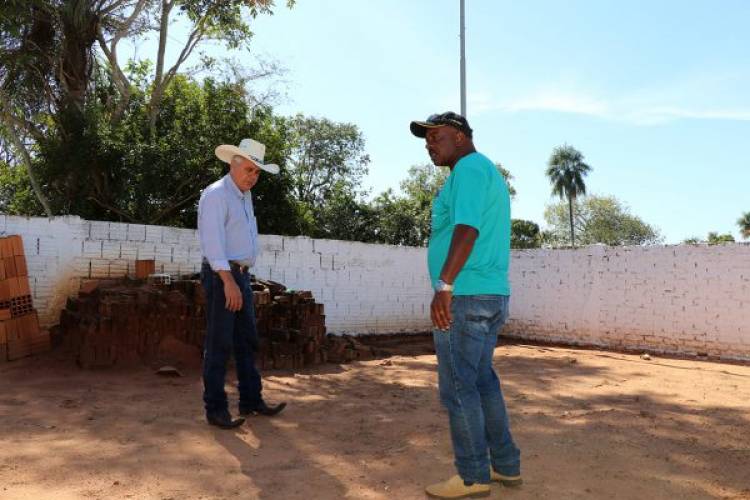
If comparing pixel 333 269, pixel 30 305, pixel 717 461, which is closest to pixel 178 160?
pixel 333 269

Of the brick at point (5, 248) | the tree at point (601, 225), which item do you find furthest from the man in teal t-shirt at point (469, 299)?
the tree at point (601, 225)

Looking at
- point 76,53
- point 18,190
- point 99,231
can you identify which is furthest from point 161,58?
point 99,231

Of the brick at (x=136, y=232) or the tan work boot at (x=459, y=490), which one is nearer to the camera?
the tan work boot at (x=459, y=490)

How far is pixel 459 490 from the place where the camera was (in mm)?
2510

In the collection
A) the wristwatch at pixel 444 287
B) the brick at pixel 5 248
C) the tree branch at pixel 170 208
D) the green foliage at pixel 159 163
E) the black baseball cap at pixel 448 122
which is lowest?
the wristwatch at pixel 444 287

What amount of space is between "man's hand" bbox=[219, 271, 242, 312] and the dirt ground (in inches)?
31.9

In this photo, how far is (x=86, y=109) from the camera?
37.5 feet

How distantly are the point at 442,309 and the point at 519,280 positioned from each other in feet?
28.6

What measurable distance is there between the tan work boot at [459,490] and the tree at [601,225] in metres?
44.9

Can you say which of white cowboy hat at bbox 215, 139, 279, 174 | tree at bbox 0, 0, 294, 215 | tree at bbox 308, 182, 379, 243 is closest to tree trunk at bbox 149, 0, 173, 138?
tree at bbox 0, 0, 294, 215

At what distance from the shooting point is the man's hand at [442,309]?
2402mm

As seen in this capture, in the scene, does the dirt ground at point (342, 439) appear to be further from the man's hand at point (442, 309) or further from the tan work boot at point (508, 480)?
the man's hand at point (442, 309)

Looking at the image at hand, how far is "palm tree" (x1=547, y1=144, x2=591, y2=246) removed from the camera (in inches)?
1810

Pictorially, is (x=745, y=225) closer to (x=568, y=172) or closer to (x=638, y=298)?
(x=568, y=172)
